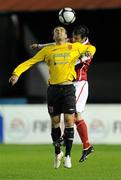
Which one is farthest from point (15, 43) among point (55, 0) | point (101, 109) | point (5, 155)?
point (5, 155)

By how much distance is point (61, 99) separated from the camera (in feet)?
44.6

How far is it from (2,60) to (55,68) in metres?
21.1

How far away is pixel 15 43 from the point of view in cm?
3369

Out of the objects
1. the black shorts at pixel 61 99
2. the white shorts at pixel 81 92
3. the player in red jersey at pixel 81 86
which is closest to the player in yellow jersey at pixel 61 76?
the black shorts at pixel 61 99

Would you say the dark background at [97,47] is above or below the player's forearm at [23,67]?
below

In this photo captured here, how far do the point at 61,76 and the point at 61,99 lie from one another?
394 mm

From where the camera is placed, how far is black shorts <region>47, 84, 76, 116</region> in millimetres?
13508

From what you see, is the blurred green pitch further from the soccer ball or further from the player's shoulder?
the soccer ball

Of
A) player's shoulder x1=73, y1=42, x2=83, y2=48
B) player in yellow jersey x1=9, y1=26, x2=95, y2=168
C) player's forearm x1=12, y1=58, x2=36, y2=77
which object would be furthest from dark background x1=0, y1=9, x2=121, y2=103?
player's forearm x1=12, y1=58, x2=36, y2=77

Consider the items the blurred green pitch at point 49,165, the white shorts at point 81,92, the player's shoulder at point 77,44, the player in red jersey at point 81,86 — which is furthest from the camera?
the white shorts at point 81,92

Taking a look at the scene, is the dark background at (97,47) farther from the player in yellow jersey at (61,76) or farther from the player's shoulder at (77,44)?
the player in yellow jersey at (61,76)

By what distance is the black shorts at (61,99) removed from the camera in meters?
13.5

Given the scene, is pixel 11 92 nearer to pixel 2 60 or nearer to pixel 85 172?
pixel 2 60

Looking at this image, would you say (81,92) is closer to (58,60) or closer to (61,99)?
(61,99)
